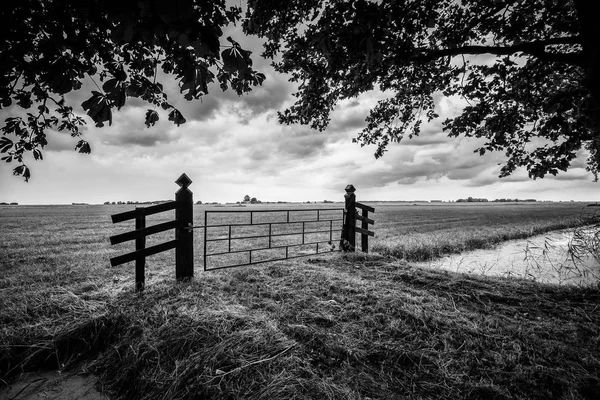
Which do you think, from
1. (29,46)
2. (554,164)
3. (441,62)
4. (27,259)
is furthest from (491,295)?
(27,259)

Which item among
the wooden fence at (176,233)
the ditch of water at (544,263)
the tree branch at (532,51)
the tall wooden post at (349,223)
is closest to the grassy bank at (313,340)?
the wooden fence at (176,233)

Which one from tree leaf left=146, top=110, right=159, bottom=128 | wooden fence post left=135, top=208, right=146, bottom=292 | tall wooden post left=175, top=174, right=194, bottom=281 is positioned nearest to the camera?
tree leaf left=146, top=110, right=159, bottom=128

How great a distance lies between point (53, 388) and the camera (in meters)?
2.00

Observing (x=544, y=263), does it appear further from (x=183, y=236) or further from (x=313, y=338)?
(x=183, y=236)

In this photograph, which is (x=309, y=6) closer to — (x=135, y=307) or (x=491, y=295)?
(x=135, y=307)

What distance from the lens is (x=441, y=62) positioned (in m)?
5.29

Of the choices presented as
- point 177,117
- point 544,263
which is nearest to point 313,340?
point 177,117

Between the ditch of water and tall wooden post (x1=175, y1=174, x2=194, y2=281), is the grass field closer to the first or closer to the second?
tall wooden post (x1=175, y1=174, x2=194, y2=281)

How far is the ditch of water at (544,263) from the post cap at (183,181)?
6.05 metres

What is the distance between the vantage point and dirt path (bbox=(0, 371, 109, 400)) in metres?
1.92

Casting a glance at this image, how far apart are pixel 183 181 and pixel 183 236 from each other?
1.01 metres

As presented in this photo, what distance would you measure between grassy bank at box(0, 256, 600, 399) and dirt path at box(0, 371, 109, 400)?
102 millimetres

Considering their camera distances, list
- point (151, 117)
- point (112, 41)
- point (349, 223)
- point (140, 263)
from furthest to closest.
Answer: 1. point (349, 223)
2. point (140, 263)
3. point (151, 117)
4. point (112, 41)

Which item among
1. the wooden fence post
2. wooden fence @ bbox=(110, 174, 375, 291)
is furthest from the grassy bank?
wooden fence @ bbox=(110, 174, 375, 291)
